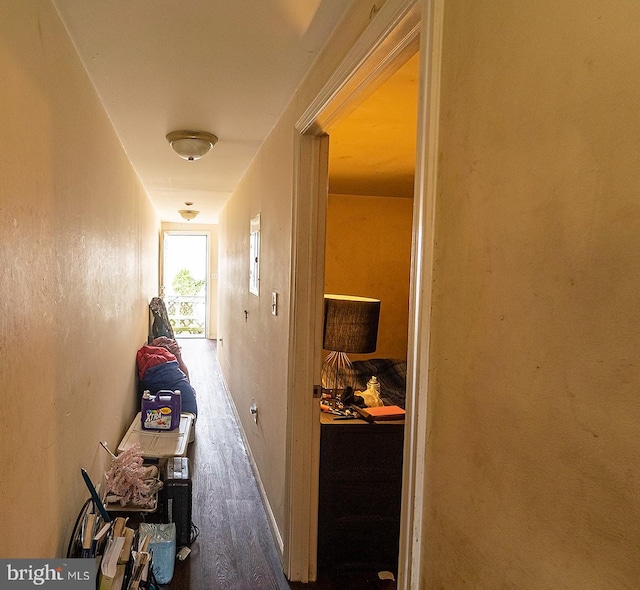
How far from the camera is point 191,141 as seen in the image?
290cm

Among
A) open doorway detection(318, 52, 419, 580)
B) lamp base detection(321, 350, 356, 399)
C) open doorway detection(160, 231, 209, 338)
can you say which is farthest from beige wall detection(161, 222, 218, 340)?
lamp base detection(321, 350, 356, 399)

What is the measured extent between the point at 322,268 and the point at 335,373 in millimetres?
703

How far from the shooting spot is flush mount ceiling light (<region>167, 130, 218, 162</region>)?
114 inches

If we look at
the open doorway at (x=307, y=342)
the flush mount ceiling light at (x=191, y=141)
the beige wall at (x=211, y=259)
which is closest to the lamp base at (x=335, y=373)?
the open doorway at (x=307, y=342)

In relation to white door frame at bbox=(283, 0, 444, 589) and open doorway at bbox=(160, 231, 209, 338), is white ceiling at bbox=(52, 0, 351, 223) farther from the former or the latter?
open doorway at bbox=(160, 231, 209, 338)

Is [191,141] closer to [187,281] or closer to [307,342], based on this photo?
[307,342]

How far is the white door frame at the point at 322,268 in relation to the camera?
1.01m

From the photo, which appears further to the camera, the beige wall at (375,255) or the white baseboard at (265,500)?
the beige wall at (375,255)

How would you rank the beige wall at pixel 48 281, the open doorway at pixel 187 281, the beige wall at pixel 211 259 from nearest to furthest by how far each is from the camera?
the beige wall at pixel 48 281 < the beige wall at pixel 211 259 < the open doorway at pixel 187 281

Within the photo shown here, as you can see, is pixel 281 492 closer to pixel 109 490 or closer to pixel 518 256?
pixel 109 490

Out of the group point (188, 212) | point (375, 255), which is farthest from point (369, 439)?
point (188, 212)

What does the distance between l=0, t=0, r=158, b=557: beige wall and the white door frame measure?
85 cm

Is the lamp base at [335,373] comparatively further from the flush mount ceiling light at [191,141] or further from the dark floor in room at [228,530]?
the flush mount ceiling light at [191,141]

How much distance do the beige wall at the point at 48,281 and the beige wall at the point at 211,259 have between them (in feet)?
20.9
